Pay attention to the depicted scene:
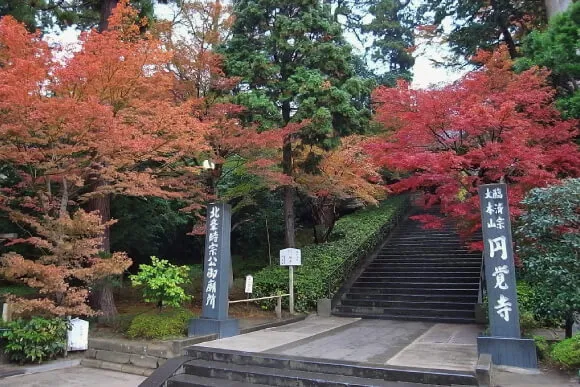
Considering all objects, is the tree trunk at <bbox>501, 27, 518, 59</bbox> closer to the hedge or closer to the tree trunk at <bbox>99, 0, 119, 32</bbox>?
the hedge

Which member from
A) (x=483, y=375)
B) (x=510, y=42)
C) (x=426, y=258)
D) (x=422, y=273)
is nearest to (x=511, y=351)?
Result: (x=483, y=375)

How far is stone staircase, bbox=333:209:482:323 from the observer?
38.8 feet

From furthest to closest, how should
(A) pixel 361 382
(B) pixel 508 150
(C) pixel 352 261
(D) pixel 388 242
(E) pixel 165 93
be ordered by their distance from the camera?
(D) pixel 388 242
(C) pixel 352 261
(E) pixel 165 93
(B) pixel 508 150
(A) pixel 361 382

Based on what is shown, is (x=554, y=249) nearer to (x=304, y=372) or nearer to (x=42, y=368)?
→ (x=304, y=372)

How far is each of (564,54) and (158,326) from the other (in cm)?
1133

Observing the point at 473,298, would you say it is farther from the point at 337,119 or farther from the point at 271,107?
the point at 271,107

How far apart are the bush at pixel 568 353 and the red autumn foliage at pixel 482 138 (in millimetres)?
2884

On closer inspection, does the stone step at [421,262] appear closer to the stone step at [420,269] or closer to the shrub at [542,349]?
the stone step at [420,269]

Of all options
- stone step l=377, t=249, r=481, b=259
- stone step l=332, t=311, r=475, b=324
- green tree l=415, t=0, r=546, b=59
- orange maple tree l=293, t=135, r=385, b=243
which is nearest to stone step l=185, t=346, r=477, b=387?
stone step l=332, t=311, r=475, b=324

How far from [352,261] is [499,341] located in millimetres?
8024

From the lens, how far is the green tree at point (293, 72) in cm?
1223

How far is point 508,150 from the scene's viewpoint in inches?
384

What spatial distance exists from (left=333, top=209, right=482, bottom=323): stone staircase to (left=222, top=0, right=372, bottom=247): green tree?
2.92 meters

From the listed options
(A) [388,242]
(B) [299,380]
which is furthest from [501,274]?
(A) [388,242]
